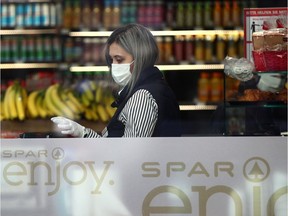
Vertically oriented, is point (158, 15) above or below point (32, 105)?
above

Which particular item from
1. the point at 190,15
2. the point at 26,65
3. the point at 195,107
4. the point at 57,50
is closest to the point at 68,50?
the point at 57,50

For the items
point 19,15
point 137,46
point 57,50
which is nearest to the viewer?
point 137,46

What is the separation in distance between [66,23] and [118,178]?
5.88 ft

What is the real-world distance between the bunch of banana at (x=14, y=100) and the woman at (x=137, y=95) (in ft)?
2.91

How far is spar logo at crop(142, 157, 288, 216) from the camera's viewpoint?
329 centimetres

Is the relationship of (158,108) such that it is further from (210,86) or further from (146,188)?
(210,86)

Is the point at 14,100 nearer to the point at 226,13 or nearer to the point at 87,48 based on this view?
the point at 87,48

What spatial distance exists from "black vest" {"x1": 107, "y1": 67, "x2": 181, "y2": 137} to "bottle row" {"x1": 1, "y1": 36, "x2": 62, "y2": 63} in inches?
54.5

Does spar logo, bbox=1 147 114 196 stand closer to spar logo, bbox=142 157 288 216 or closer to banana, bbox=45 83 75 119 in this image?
spar logo, bbox=142 157 288 216

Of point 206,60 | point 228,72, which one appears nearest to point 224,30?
point 206,60

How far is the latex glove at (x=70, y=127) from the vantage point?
3.38 metres

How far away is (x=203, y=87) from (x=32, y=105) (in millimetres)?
1279

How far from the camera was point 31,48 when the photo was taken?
5.37 meters

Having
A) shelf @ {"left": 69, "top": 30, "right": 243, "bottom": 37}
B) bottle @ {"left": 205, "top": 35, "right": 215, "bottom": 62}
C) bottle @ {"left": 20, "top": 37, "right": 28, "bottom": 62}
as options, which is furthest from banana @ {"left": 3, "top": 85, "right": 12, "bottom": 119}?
bottle @ {"left": 205, "top": 35, "right": 215, "bottom": 62}
